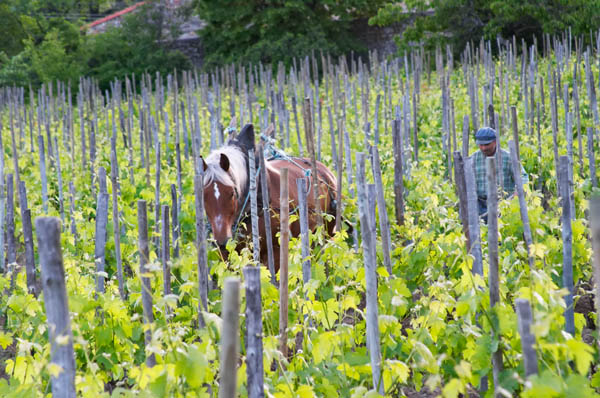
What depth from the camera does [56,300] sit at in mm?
1859

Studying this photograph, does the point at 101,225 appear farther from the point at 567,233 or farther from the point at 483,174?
the point at 483,174

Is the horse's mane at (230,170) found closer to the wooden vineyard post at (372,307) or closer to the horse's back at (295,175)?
the horse's back at (295,175)

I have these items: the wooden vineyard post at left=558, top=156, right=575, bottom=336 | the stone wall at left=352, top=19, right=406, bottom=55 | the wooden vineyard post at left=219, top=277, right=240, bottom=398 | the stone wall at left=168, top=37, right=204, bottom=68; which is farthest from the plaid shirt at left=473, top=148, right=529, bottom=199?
the stone wall at left=168, top=37, right=204, bottom=68

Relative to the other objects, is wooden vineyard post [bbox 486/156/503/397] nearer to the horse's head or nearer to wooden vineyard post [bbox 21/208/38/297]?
the horse's head

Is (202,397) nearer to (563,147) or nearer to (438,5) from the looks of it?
(563,147)

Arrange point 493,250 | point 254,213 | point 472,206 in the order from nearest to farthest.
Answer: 1. point 493,250
2. point 472,206
3. point 254,213

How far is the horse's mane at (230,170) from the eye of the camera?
4.03 meters

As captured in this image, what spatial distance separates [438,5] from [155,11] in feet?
30.4

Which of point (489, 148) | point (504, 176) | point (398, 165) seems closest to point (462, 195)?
point (398, 165)

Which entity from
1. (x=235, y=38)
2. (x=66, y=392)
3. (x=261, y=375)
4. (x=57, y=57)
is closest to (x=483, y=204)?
(x=261, y=375)

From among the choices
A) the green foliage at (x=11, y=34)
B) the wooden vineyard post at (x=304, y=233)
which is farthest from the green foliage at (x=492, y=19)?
the wooden vineyard post at (x=304, y=233)

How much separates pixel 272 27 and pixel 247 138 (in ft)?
53.6

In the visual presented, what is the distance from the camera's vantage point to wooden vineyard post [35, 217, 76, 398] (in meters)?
1.80

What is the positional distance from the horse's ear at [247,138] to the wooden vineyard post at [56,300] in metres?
2.57
